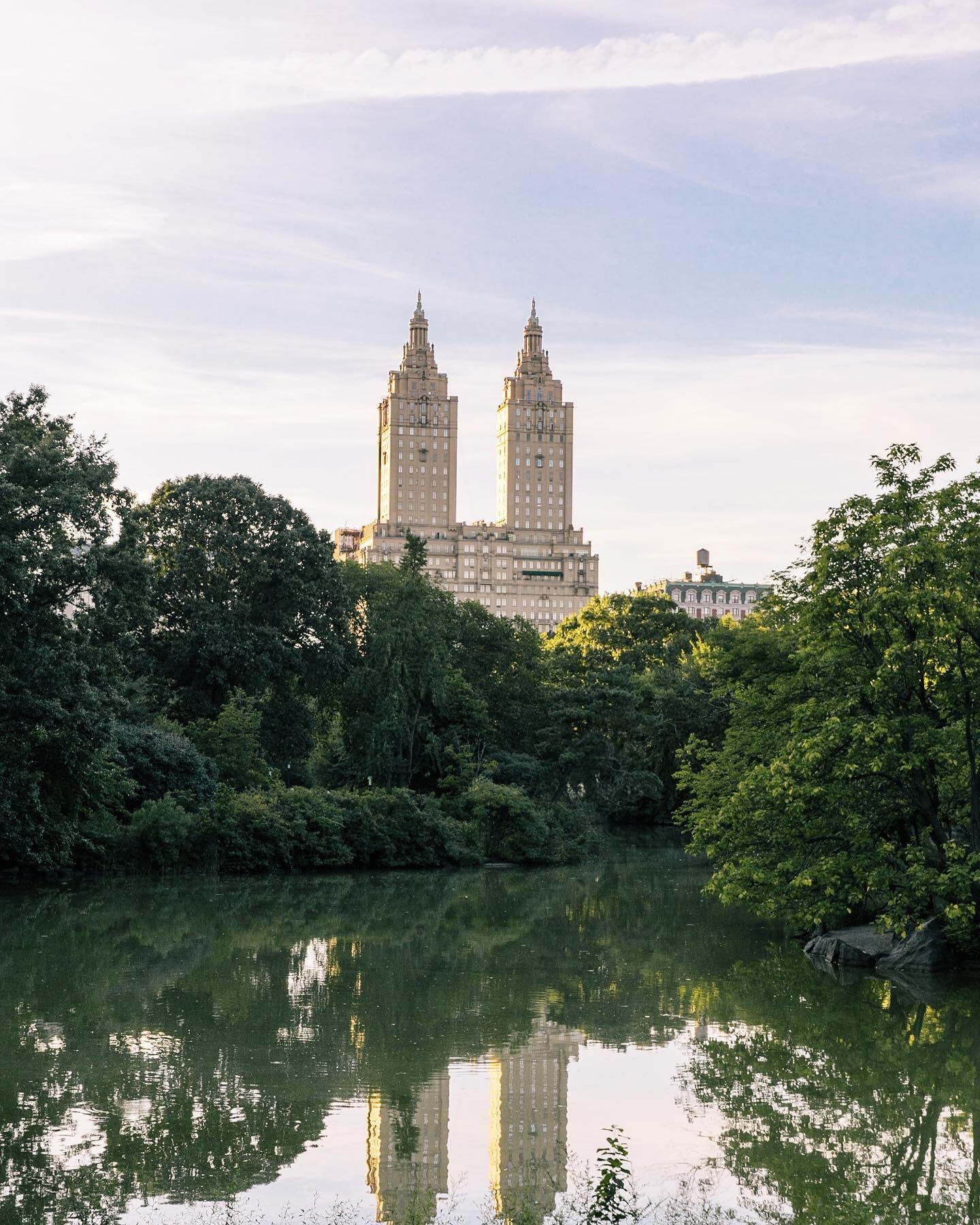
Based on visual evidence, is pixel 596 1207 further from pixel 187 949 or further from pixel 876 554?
pixel 187 949

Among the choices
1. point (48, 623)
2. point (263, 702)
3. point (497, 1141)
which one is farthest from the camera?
point (263, 702)

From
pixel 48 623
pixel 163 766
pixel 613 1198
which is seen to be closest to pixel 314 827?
pixel 163 766

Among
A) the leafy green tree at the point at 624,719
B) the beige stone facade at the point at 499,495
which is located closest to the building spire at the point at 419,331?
the beige stone facade at the point at 499,495

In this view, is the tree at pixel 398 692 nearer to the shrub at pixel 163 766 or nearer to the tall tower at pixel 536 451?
the shrub at pixel 163 766

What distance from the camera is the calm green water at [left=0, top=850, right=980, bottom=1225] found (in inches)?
411

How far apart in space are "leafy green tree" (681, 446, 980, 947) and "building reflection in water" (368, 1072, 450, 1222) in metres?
8.58

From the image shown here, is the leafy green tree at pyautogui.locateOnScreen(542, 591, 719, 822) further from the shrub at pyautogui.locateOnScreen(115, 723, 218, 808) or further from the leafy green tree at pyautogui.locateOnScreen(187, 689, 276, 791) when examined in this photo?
the shrub at pyautogui.locateOnScreen(115, 723, 218, 808)

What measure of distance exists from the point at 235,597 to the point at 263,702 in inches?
141

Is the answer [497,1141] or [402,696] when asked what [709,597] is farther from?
[497,1141]

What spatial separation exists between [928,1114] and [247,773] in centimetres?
2835

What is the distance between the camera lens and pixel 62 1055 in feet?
46.9

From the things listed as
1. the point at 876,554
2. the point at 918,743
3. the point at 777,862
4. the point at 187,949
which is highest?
the point at 876,554

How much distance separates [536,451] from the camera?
18212cm

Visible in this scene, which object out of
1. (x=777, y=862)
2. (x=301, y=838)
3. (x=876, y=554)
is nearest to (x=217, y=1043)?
(x=777, y=862)
